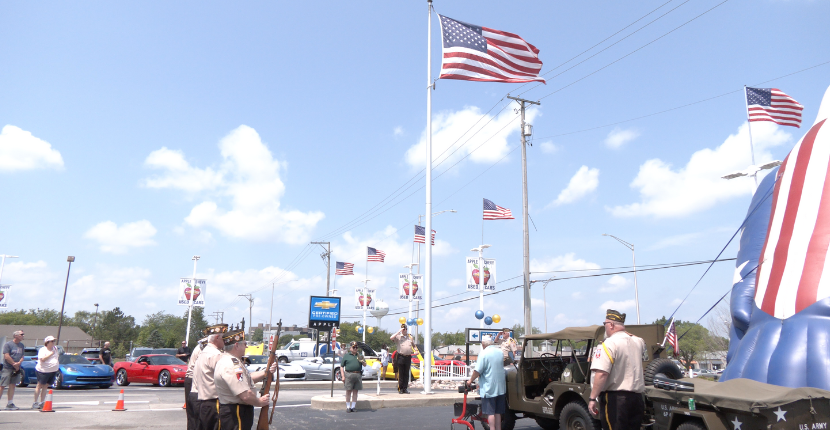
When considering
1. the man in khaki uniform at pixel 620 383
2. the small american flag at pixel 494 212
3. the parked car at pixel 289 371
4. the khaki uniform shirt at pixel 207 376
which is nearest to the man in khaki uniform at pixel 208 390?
the khaki uniform shirt at pixel 207 376

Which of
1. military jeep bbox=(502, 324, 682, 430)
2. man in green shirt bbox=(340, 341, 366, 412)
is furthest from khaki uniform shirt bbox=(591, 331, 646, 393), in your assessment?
man in green shirt bbox=(340, 341, 366, 412)

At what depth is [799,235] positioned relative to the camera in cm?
977

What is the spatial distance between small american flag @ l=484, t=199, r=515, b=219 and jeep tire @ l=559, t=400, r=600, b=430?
56.4 ft

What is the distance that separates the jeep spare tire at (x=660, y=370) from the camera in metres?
7.55

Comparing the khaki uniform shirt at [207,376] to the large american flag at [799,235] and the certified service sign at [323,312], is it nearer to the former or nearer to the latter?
the large american flag at [799,235]

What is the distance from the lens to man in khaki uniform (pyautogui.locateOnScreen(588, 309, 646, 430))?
605cm

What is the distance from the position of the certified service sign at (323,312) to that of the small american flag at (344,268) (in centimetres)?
2222

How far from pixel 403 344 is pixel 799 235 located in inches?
365

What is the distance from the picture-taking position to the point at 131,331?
95.7 m

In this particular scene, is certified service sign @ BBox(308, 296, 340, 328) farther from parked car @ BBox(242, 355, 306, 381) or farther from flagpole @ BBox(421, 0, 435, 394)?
parked car @ BBox(242, 355, 306, 381)

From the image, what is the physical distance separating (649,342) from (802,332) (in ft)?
7.18

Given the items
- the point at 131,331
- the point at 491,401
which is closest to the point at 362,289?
the point at 491,401

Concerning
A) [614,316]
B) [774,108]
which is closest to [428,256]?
[614,316]

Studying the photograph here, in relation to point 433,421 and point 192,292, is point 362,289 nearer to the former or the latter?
point 192,292
